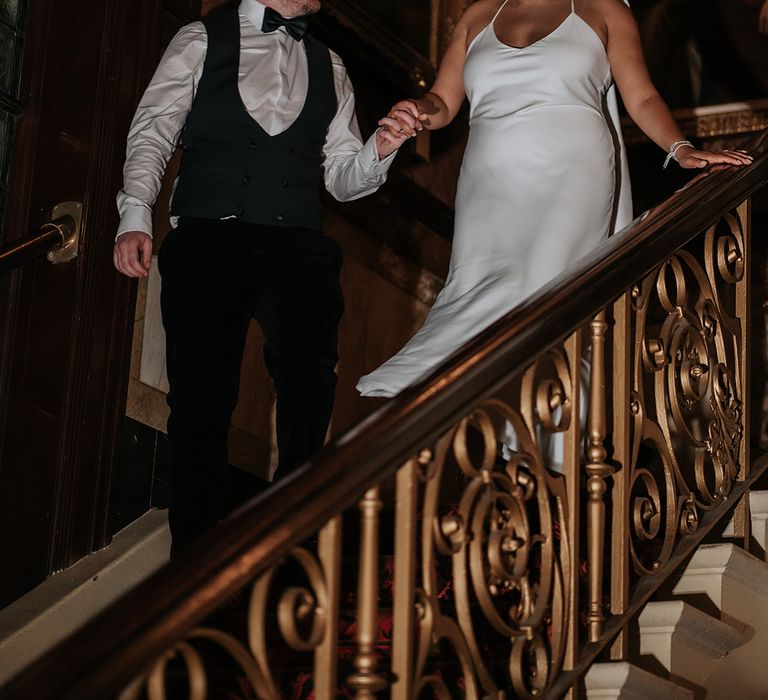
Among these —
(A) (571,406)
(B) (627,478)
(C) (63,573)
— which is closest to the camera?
(A) (571,406)

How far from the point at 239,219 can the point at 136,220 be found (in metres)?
0.29

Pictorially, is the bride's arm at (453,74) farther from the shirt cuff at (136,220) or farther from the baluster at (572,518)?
the baluster at (572,518)

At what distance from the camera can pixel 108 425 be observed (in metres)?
4.61

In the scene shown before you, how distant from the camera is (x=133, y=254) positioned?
3.75 meters

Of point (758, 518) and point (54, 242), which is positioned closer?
point (758, 518)

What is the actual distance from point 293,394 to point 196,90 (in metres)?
0.99

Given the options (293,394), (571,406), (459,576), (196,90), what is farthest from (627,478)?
(196,90)

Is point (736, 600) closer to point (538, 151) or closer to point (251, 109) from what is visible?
point (538, 151)

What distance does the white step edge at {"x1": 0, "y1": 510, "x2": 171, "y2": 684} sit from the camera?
3966mm

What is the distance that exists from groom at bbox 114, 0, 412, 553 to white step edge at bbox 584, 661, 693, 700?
1.12 m

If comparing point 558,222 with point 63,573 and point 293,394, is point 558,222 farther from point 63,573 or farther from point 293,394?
point 63,573

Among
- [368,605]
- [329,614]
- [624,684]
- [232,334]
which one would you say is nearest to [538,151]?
[232,334]

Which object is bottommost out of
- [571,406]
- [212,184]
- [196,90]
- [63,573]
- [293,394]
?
[63,573]

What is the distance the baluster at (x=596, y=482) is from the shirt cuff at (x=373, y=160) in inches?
45.2
